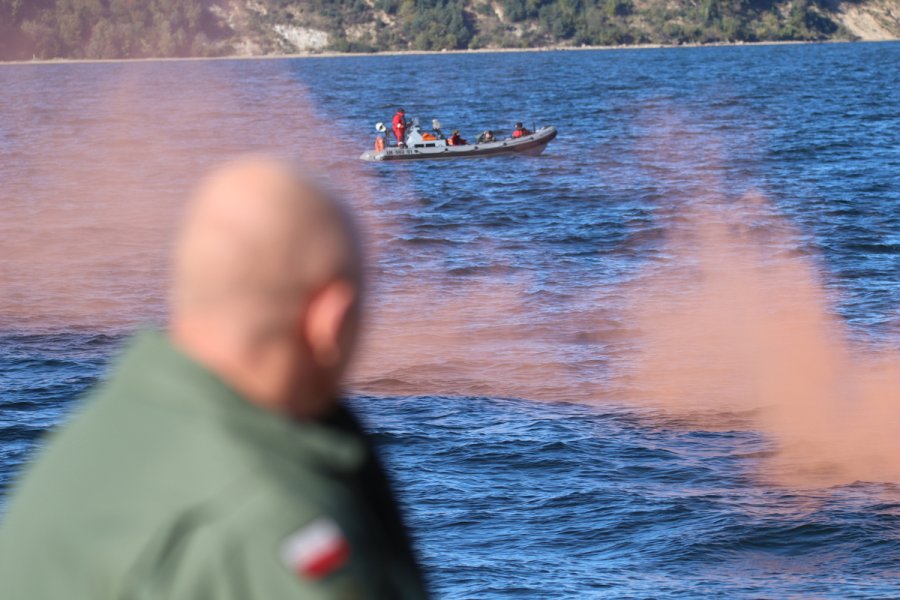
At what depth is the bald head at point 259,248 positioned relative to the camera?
4.39 ft

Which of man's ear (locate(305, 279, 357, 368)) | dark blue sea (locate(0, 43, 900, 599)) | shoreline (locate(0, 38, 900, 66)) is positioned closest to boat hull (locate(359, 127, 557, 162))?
dark blue sea (locate(0, 43, 900, 599))

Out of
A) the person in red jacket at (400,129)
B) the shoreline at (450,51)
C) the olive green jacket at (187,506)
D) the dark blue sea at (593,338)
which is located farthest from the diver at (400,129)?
the shoreline at (450,51)

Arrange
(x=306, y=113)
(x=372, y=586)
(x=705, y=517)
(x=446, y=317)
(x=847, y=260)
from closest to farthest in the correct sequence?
(x=372, y=586) → (x=705, y=517) → (x=446, y=317) → (x=847, y=260) → (x=306, y=113)

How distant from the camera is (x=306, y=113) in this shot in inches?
2798

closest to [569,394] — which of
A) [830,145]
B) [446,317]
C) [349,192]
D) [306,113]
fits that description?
[446,317]

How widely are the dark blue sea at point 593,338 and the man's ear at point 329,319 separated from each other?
3.6 inches

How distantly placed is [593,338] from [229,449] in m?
16.7

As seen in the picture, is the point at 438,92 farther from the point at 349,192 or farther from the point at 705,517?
the point at 705,517

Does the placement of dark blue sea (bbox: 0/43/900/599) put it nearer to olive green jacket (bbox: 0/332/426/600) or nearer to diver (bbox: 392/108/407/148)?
olive green jacket (bbox: 0/332/426/600)


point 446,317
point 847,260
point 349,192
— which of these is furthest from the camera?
point 349,192

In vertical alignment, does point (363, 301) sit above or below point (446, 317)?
above

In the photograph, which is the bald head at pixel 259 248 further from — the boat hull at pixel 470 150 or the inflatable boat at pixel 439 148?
the boat hull at pixel 470 150

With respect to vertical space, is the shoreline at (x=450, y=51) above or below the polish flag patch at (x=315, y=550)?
below

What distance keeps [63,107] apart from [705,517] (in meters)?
69.0
